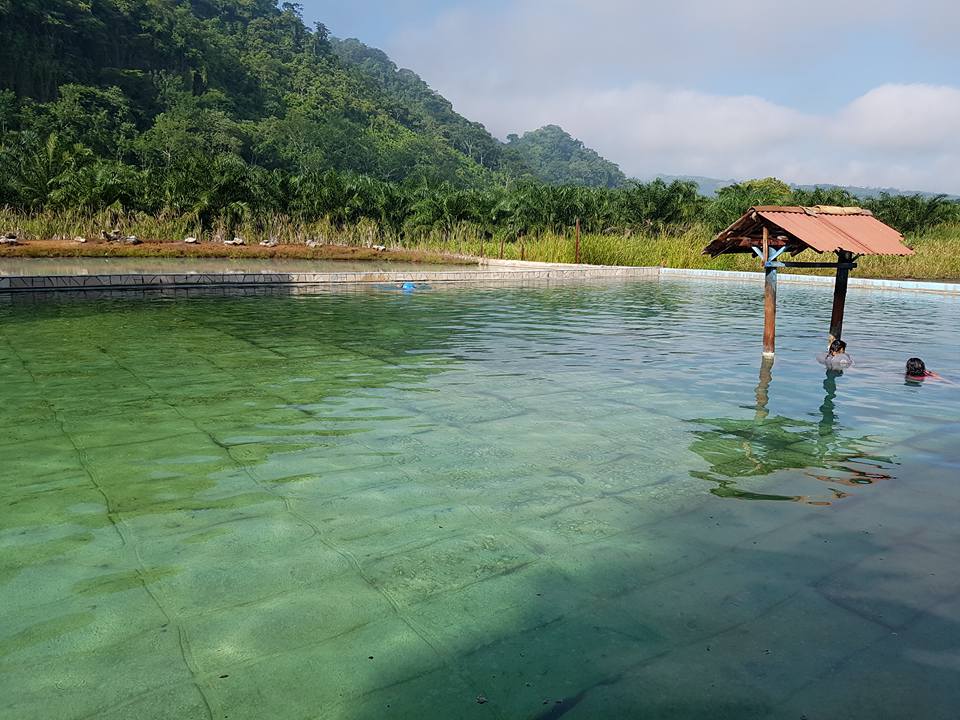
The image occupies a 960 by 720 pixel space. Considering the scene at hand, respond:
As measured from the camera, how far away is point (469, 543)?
3973 millimetres

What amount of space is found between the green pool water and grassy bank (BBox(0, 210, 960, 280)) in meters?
18.3

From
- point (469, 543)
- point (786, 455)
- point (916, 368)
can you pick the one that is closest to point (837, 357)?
point (916, 368)

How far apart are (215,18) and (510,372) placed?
134996 mm

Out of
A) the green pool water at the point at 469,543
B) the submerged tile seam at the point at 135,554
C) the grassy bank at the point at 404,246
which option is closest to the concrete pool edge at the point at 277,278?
the grassy bank at the point at 404,246

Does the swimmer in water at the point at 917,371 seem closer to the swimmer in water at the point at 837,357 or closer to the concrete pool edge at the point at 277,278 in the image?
the swimmer in water at the point at 837,357

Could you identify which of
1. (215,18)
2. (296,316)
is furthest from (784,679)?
(215,18)

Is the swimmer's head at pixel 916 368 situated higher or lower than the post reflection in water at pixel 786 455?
higher

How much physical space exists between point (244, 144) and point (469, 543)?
85.1m

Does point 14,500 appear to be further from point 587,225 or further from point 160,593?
point 587,225

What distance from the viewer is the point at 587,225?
113 feet

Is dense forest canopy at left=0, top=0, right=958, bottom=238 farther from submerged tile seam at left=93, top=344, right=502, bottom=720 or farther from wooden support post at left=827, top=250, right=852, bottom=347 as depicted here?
submerged tile seam at left=93, top=344, right=502, bottom=720

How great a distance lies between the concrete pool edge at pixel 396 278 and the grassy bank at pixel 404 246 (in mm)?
1971

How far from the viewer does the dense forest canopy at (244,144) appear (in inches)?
1184

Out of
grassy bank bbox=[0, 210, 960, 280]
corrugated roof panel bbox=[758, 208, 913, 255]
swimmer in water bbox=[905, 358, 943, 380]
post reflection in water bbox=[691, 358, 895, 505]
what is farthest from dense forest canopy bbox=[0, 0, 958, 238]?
post reflection in water bbox=[691, 358, 895, 505]
